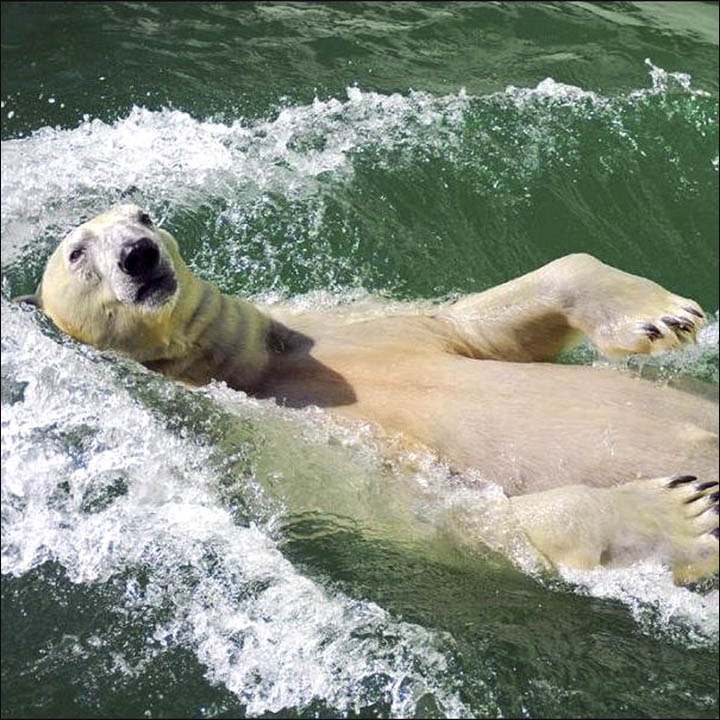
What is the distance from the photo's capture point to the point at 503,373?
5.23 metres

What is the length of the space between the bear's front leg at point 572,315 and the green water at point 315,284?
2.02ft

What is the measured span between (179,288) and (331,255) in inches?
77.3

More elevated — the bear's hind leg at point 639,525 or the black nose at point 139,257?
the black nose at point 139,257

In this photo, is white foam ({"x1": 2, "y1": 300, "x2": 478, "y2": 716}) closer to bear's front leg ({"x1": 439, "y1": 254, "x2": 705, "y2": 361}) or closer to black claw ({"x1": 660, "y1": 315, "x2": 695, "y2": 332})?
bear's front leg ({"x1": 439, "y1": 254, "x2": 705, "y2": 361})

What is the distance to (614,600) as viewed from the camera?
4941 millimetres

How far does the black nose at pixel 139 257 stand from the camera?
5156 mm

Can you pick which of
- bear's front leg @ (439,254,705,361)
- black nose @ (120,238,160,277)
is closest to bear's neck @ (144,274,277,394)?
black nose @ (120,238,160,277)

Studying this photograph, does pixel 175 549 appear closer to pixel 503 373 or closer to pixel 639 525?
pixel 503 373

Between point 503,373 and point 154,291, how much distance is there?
1426 mm

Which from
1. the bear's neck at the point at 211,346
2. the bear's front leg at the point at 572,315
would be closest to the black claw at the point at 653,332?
the bear's front leg at the point at 572,315

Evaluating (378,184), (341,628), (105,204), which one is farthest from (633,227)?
(341,628)

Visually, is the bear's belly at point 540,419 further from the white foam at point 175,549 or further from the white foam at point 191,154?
the white foam at point 191,154

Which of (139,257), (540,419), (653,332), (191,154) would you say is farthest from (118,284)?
(191,154)

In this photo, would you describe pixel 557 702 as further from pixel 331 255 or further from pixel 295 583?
pixel 331 255
